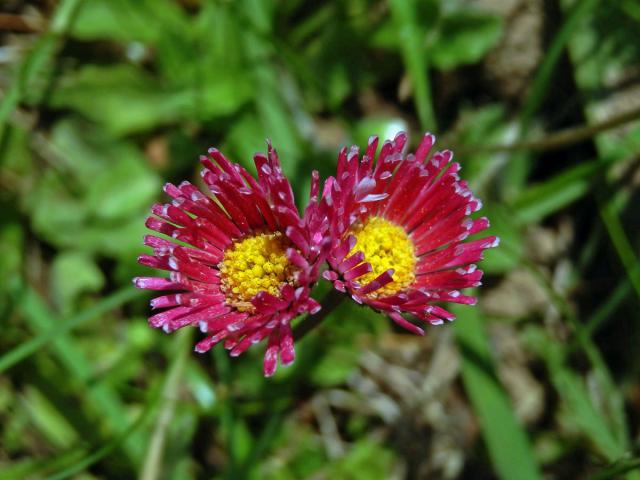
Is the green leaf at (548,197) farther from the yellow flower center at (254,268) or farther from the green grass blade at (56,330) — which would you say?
the green grass blade at (56,330)

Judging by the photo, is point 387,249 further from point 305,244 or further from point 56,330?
point 56,330

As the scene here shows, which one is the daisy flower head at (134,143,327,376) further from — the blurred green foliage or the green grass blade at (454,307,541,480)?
the green grass blade at (454,307,541,480)

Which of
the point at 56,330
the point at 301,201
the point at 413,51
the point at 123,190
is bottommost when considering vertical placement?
the point at 56,330

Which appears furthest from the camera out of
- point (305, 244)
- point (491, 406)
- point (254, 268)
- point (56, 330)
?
point (491, 406)

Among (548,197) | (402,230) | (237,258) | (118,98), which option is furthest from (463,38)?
(237,258)

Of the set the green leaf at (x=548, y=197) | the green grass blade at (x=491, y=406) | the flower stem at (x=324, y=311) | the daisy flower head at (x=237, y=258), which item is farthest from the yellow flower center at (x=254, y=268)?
the green leaf at (x=548, y=197)

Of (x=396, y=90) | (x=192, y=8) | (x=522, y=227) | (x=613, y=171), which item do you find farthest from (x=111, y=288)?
(x=613, y=171)

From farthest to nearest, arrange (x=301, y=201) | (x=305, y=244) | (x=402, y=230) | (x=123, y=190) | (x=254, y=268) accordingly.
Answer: (x=123, y=190)
(x=301, y=201)
(x=402, y=230)
(x=254, y=268)
(x=305, y=244)
